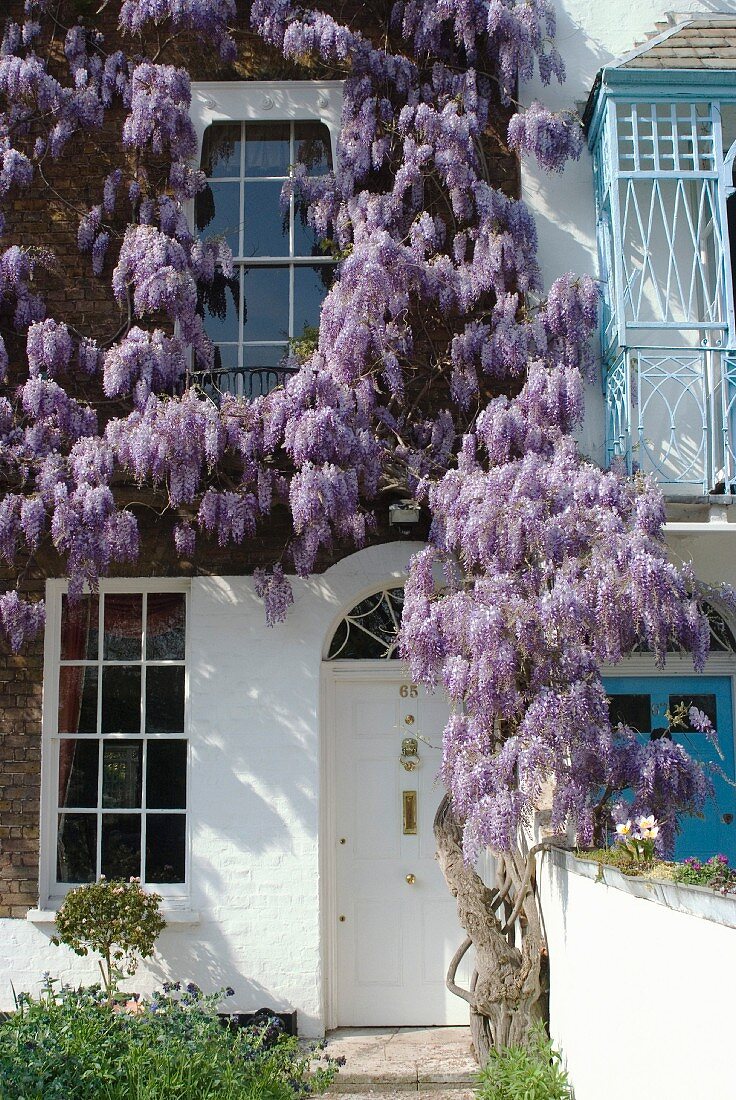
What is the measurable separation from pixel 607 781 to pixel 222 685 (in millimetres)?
2608

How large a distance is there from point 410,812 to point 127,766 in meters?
1.83

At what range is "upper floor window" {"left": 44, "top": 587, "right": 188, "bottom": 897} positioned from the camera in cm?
705

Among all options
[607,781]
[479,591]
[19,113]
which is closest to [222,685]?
[479,591]

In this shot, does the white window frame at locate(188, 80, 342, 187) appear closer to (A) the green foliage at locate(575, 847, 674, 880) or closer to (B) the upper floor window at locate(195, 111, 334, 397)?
(B) the upper floor window at locate(195, 111, 334, 397)

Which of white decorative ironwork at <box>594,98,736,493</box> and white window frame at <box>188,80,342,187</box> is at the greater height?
white window frame at <box>188,80,342,187</box>

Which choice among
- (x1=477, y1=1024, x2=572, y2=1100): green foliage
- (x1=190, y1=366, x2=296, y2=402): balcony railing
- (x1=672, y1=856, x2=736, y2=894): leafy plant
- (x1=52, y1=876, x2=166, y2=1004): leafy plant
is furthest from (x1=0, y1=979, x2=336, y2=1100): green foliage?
(x1=190, y1=366, x2=296, y2=402): balcony railing

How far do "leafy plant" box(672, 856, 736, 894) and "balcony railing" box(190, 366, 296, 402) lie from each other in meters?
4.13

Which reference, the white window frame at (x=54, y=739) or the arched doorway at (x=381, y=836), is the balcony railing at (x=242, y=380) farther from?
the arched doorway at (x=381, y=836)

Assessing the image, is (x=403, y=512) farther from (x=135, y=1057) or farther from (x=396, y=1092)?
(x=135, y=1057)

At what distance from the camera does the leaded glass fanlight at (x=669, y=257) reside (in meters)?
6.71

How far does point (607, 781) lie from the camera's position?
5504mm

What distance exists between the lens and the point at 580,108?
7.46 metres

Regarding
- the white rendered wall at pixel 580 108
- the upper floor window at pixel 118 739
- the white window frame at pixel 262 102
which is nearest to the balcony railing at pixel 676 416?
the white rendered wall at pixel 580 108

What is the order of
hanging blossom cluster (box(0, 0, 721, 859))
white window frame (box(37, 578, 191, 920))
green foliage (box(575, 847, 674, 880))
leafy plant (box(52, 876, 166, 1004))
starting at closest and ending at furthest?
green foliage (box(575, 847, 674, 880)) < hanging blossom cluster (box(0, 0, 721, 859)) < leafy plant (box(52, 876, 166, 1004)) < white window frame (box(37, 578, 191, 920))
